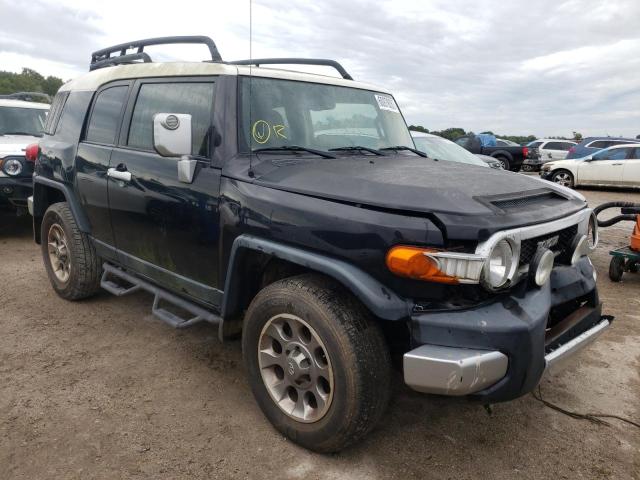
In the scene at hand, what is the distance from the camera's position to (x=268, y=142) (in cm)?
296

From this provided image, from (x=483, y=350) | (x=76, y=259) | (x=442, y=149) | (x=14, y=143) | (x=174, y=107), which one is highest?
(x=174, y=107)

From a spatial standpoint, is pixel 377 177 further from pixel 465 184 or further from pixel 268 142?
pixel 268 142

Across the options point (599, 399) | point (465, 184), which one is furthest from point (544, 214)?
point (599, 399)

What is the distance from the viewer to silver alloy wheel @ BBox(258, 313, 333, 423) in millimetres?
2422

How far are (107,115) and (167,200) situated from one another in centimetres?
126

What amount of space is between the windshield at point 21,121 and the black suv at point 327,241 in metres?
4.85

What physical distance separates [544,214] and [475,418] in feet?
4.12

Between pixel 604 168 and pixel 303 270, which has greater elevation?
pixel 303 270

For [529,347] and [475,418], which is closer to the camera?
[529,347]

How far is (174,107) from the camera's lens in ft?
10.6

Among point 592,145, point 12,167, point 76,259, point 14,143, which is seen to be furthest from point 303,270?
point 592,145

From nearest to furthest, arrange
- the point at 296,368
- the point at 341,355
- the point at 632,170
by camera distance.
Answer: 1. the point at 341,355
2. the point at 296,368
3. the point at 632,170

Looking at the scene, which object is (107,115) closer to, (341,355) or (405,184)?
(405,184)

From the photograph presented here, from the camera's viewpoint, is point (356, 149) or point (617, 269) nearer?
point (356, 149)
